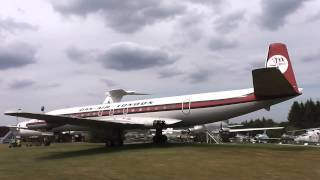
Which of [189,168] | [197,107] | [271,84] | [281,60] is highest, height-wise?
[281,60]

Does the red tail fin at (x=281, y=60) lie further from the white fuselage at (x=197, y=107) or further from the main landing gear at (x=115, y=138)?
the main landing gear at (x=115, y=138)

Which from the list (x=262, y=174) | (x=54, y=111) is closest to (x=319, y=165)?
(x=262, y=174)

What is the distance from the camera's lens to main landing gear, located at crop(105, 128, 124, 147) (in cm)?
3066

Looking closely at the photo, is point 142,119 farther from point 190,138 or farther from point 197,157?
point 190,138

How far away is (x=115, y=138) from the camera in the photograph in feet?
101

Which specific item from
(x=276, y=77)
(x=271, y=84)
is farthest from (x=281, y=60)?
(x=276, y=77)

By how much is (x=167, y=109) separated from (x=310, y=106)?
118 metres

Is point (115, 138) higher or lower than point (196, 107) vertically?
lower

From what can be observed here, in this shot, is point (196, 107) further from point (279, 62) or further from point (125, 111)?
point (125, 111)

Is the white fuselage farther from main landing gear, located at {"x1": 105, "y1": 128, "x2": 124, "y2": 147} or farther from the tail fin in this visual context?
main landing gear, located at {"x1": 105, "y1": 128, "x2": 124, "y2": 147}

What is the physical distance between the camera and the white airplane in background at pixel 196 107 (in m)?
23.9

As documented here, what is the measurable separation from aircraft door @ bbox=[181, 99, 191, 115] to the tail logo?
591cm

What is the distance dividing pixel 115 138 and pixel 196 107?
7.03 meters

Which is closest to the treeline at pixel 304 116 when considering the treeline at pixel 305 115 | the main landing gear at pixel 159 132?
the treeline at pixel 305 115
